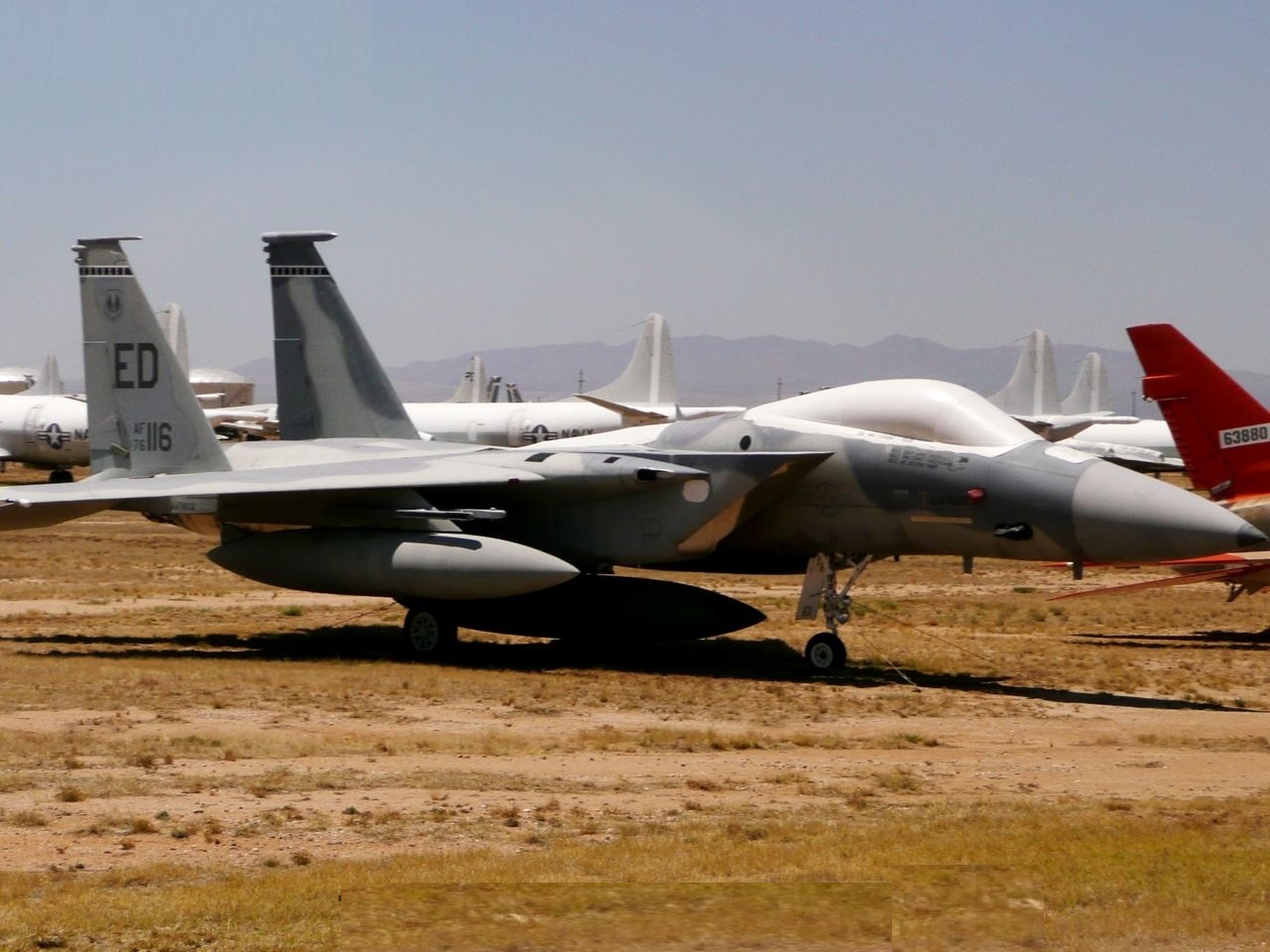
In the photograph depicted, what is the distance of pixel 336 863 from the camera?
853 cm

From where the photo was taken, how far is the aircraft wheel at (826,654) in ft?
58.2

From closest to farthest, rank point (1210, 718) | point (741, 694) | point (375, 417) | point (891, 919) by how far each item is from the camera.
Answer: point (891, 919) → point (1210, 718) → point (741, 694) → point (375, 417)

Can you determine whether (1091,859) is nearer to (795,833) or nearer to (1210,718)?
(795,833)

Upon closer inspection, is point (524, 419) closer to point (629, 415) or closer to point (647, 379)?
point (629, 415)

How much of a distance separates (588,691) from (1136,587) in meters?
8.36

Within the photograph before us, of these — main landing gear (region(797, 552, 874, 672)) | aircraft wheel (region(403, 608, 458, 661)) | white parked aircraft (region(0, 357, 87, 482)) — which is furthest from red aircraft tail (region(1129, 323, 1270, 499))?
white parked aircraft (region(0, 357, 87, 482))

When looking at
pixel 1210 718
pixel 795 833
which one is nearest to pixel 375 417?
pixel 1210 718

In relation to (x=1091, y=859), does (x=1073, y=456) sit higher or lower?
higher

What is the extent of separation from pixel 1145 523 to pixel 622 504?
5.68 m

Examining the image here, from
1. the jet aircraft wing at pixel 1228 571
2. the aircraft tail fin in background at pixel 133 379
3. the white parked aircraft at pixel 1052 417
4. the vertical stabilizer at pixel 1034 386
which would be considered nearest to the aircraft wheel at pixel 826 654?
the jet aircraft wing at pixel 1228 571

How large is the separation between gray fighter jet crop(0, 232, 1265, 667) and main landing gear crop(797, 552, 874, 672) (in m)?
0.03

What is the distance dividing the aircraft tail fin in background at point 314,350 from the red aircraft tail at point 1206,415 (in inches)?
412

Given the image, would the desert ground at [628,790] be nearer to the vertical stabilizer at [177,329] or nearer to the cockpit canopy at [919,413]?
the cockpit canopy at [919,413]

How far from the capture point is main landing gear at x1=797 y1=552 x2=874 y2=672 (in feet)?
58.3
